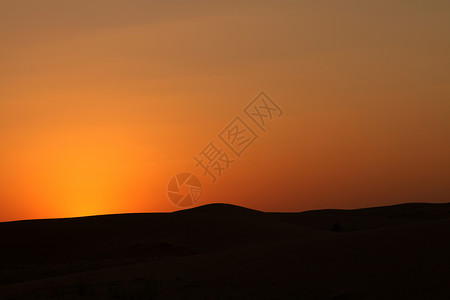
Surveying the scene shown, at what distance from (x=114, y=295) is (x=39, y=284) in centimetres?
231

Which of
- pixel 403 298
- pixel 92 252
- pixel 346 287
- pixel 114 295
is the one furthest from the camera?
pixel 92 252

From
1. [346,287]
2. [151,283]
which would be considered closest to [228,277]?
[151,283]

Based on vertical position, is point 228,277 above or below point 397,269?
above

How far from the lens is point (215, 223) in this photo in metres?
27.4

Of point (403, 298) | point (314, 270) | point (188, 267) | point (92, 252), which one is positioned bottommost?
point (403, 298)

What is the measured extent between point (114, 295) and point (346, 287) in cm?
356

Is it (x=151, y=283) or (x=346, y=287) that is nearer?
(x=346, y=287)

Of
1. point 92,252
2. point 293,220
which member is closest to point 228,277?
point 92,252

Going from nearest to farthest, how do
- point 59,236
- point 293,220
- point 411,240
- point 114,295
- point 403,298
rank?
1. point 403,298
2. point 114,295
3. point 411,240
4. point 59,236
5. point 293,220

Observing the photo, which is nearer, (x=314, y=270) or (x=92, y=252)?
(x=314, y=270)

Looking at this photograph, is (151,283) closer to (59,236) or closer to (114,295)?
(114,295)

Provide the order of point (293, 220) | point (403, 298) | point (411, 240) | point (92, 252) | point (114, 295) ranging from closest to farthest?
point (403, 298) → point (114, 295) → point (411, 240) → point (92, 252) → point (293, 220)

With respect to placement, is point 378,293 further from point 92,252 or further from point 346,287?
point 92,252

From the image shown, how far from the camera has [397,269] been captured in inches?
A: 366
